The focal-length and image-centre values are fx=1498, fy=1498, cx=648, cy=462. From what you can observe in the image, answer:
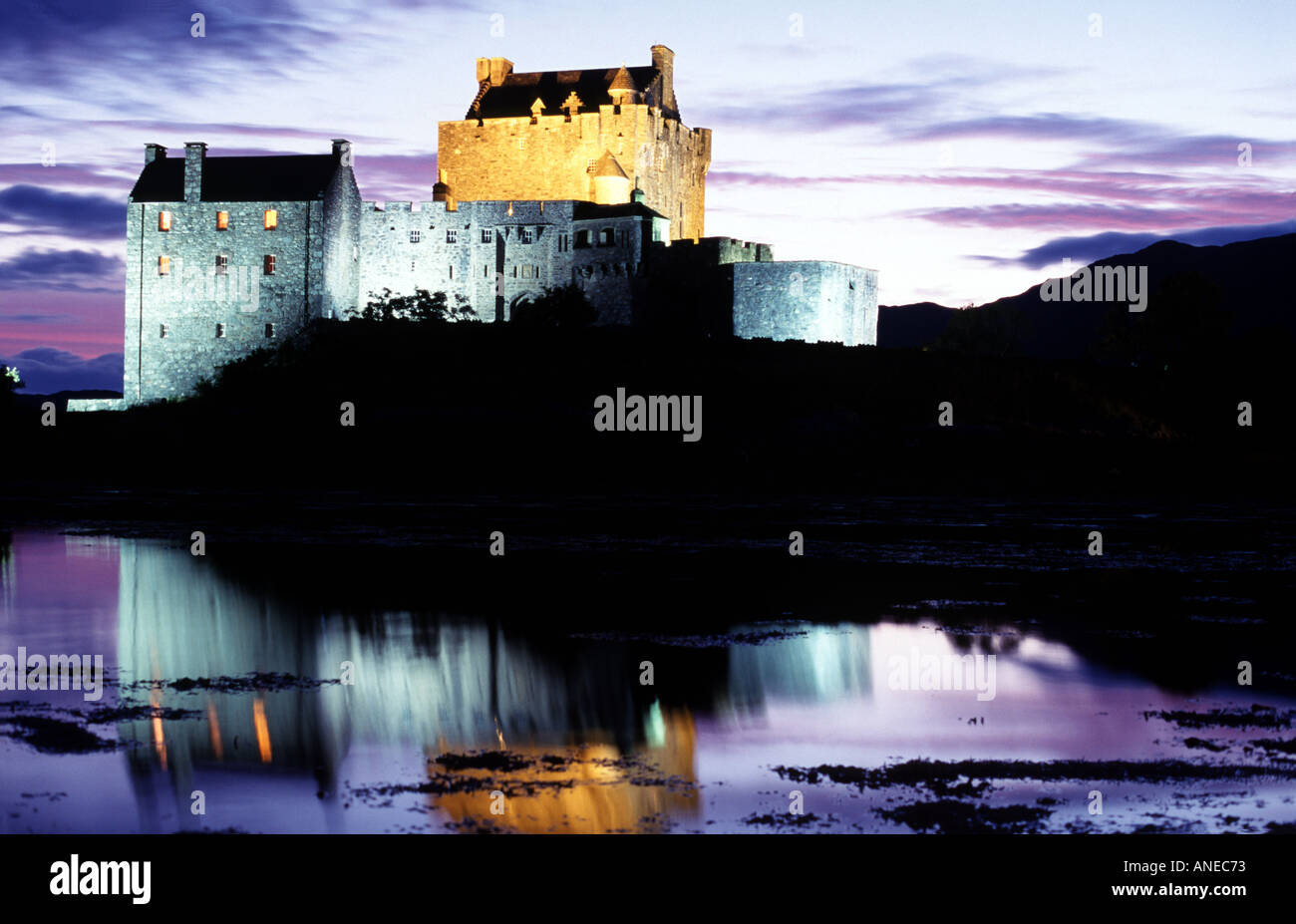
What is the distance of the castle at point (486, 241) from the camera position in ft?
232

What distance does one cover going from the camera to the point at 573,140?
286 feet

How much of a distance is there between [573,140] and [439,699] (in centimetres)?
7727

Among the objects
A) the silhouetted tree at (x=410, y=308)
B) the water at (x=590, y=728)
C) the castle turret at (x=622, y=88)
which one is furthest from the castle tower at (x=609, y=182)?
the water at (x=590, y=728)

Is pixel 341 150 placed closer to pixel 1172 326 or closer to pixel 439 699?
pixel 1172 326

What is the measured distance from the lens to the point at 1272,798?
31.3ft

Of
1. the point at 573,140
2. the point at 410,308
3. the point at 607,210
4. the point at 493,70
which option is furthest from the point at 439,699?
the point at 493,70

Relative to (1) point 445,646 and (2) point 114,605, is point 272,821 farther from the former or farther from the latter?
(2) point 114,605

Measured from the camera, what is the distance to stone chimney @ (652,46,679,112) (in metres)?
90.9

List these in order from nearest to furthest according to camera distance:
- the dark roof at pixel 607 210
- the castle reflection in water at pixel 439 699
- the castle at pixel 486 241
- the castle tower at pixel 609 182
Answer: the castle reflection in water at pixel 439 699
the castle at pixel 486 241
the dark roof at pixel 607 210
the castle tower at pixel 609 182

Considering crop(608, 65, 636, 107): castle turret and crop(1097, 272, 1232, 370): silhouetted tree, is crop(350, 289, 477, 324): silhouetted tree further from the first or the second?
crop(1097, 272, 1232, 370): silhouetted tree

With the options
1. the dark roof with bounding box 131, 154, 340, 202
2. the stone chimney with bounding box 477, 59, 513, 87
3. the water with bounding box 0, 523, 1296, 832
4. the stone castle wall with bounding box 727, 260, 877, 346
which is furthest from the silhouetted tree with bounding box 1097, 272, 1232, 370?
the water with bounding box 0, 523, 1296, 832

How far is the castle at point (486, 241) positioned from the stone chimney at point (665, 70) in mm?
121

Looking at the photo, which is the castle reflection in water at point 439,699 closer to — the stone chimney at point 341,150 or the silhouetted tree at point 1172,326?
the stone chimney at point 341,150

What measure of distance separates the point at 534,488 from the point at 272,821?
3813cm
